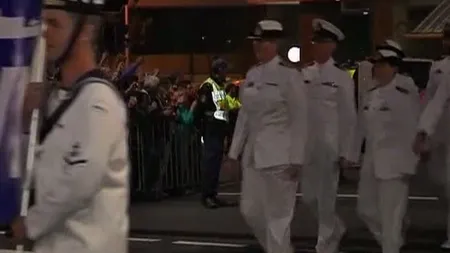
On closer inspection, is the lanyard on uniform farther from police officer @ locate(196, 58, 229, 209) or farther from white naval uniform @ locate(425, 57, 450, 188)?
police officer @ locate(196, 58, 229, 209)

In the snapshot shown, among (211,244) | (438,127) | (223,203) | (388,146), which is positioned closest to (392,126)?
(388,146)

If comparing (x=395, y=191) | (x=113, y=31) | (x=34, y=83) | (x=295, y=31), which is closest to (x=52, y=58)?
(x=34, y=83)

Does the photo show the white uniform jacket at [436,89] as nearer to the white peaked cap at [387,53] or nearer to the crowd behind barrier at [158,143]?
the white peaked cap at [387,53]

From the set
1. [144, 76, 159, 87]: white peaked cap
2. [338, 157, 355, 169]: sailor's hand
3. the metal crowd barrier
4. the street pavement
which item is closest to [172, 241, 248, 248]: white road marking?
the street pavement

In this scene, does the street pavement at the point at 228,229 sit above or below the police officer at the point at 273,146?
below

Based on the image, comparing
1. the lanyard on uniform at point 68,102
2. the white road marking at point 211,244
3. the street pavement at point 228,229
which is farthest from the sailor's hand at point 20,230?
the white road marking at point 211,244

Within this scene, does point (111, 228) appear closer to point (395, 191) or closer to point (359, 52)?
point (395, 191)

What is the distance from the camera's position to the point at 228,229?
13.0 meters

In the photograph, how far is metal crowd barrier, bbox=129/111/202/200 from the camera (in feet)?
52.0

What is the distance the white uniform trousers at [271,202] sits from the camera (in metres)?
9.63

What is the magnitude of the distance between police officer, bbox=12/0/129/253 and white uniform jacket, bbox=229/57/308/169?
5288mm

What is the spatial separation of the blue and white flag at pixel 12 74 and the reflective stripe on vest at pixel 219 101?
30.8 ft

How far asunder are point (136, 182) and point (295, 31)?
33.6ft

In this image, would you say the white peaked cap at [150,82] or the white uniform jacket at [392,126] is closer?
the white uniform jacket at [392,126]
